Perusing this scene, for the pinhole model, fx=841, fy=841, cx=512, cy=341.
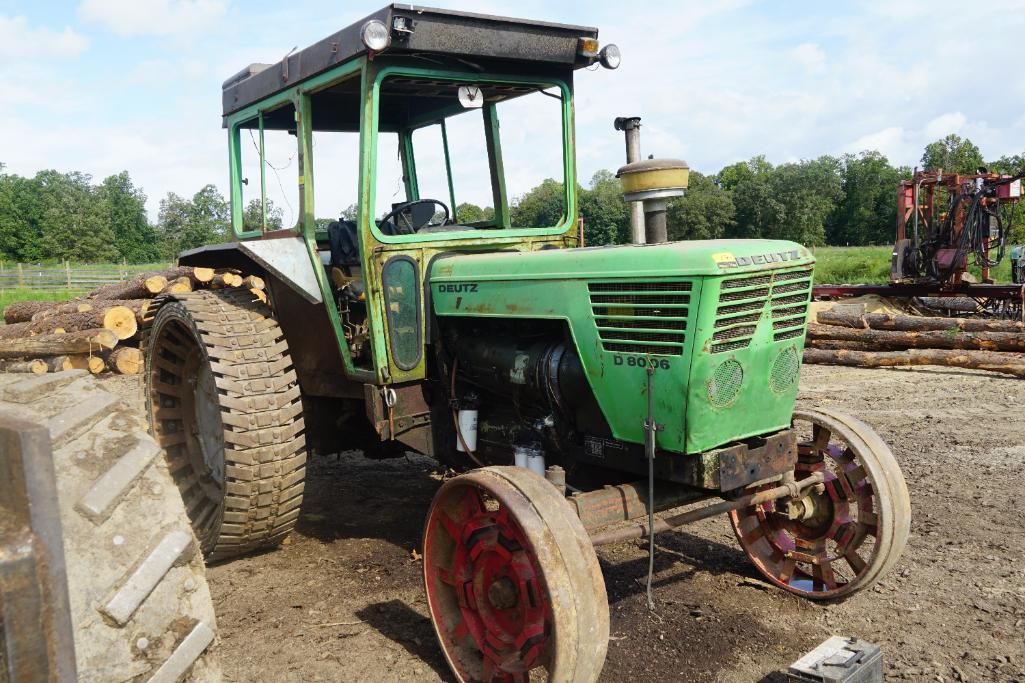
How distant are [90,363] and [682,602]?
218 inches

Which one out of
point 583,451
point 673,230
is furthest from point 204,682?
point 673,230

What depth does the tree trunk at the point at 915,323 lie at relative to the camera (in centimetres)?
1115

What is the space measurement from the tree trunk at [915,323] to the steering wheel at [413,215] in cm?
909

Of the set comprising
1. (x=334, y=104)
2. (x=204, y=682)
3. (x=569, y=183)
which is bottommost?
(x=204, y=682)

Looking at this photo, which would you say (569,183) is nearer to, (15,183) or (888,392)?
(888,392)

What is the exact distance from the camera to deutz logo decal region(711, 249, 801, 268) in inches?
118

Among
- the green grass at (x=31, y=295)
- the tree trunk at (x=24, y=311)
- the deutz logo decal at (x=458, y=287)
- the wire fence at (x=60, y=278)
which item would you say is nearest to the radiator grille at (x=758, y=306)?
the deutz logo decal at (x=458, y=287)

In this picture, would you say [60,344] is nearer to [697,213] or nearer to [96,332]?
[96,332]

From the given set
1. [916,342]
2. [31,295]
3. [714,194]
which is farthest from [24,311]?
[714,194]

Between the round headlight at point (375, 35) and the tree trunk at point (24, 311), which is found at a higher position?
the round headlight at point (375, 35)

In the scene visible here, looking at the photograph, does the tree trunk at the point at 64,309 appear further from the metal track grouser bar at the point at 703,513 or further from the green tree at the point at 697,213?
the green tree at the point at 697,213

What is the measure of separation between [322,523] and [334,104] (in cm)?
243

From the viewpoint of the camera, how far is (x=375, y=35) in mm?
Result: 3596

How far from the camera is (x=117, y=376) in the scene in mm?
7266
